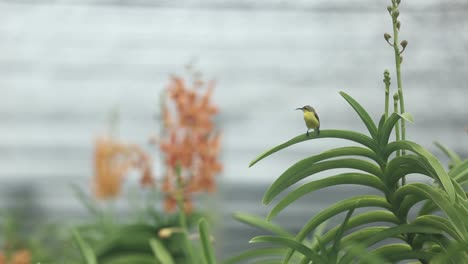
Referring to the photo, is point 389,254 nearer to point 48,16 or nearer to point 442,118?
point 442,118

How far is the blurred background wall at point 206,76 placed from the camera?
4.56 m

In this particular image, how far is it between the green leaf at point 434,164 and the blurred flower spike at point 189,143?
1.83ft

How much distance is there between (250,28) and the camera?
15.7 ft

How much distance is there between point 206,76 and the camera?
469 cm

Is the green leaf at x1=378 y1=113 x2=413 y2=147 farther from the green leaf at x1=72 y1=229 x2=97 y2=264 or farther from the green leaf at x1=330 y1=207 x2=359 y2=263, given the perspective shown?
the green leaf at x1=72 y1=229 x2=97 y2=264

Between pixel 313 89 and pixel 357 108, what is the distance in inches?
162

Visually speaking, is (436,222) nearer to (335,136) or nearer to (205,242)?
(335,136)

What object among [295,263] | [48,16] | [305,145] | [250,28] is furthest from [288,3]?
[295,263]

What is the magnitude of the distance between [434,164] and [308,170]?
0.33 feet

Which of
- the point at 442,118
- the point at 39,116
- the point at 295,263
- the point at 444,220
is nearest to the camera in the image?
the point at 444,220

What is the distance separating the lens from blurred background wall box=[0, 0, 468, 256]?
456 cm

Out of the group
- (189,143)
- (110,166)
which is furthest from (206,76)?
(189,143)

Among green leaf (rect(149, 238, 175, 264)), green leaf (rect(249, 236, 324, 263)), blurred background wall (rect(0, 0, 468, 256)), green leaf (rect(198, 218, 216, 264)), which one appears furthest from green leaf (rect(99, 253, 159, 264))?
blurred background wall (rect(0, 0, 468, 256))

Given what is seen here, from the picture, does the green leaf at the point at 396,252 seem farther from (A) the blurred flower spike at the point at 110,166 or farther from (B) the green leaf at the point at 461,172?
(A) the blurred flower spike at the point at 110,166
